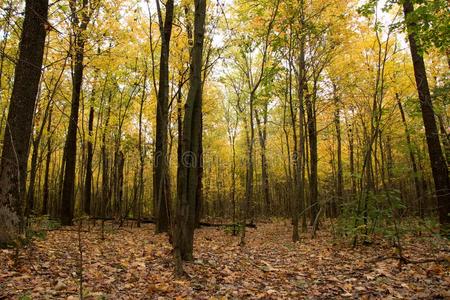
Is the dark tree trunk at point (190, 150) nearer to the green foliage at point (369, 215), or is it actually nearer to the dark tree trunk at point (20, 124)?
the dark tree trunk at point (20, 124)

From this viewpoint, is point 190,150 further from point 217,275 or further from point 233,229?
point 233,229

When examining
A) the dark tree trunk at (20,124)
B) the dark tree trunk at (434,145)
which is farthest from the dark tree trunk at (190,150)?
the dark tree trunk at (434,145)

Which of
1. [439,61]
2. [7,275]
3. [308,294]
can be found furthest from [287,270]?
[439,61]

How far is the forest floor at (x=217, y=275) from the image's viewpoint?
4.15 meters

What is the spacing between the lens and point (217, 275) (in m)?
5.30

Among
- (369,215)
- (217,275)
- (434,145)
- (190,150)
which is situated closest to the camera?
(217,275)

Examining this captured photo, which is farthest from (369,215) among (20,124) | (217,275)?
(20,124)

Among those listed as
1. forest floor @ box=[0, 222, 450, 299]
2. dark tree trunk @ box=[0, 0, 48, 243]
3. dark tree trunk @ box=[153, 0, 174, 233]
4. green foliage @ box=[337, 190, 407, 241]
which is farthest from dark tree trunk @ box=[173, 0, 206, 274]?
green foliage @ box=[337, 190, 407, 241]

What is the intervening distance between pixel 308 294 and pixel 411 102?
766cm

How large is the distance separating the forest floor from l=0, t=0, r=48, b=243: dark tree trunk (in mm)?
635

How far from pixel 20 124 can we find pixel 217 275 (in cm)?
454

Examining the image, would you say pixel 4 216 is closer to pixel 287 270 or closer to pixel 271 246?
pixel 287 270

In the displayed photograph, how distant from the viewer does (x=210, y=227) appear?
15195mm

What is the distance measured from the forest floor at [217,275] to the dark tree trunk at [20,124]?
63cm
